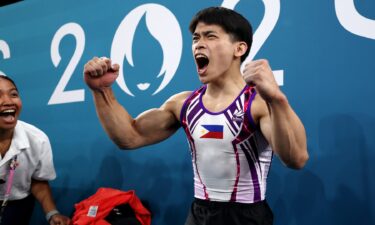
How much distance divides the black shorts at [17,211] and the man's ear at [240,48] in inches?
65.4

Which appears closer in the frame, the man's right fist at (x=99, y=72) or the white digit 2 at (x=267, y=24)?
the man's right fist at (x=99, y=72)

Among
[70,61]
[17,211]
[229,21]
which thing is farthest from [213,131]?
[70,61]

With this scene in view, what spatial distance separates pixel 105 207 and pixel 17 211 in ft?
1.90

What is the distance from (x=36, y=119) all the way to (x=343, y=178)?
2.39 metres

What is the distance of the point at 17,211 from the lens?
2441 mm

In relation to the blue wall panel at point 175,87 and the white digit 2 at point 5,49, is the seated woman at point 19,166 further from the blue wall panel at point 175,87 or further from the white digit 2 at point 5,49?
the white digit 2 at point 5,49

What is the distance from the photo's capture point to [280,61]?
6.90 feet

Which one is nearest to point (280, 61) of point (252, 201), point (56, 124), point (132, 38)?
point (252, 201)

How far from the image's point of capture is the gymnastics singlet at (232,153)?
4.90ft

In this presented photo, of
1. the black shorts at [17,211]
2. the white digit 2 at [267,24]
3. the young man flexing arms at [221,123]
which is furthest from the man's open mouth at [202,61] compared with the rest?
the black shorts at [17,211]

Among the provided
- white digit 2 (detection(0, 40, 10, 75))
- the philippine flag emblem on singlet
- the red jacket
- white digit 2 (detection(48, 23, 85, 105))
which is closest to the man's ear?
the philippine flag emblem on singlet

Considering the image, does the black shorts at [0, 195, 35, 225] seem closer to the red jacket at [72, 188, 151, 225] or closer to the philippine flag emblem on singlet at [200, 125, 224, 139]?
the red jacket at [72, 188, 151, 225]

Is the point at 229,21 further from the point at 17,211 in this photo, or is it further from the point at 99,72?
the point at 17,211

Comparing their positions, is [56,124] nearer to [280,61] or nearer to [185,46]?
[185,46]
